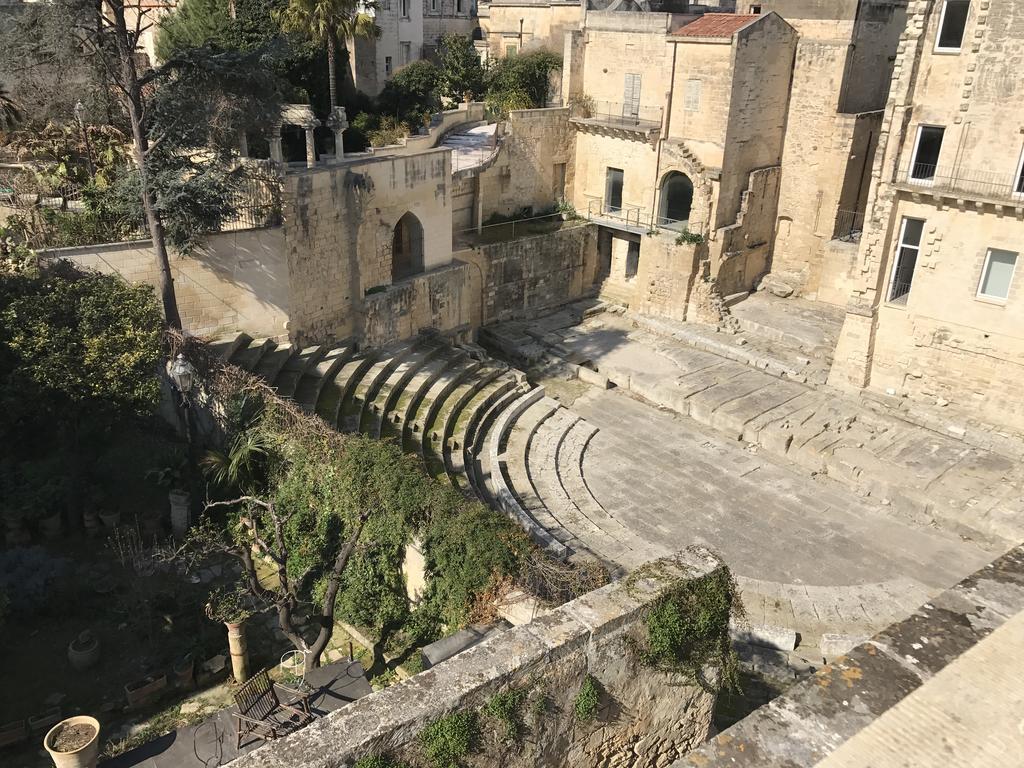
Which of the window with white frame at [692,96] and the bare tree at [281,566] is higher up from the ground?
the window with white frame at [692,96]

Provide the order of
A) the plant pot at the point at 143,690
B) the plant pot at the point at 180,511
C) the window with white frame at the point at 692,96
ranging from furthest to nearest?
the window with white frame at the point at 692,96 < the plant pot at the point at 180,511 < the plant pot at the point at 143,690

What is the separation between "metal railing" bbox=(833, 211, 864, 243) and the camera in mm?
27188

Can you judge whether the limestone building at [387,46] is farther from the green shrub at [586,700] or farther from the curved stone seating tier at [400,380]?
the green shrub at [586,700]

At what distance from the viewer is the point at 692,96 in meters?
26.0

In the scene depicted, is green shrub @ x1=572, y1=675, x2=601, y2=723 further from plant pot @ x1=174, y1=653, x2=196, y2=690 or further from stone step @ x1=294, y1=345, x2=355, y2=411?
stone step @ x1=294, y1=345, x2=355, y2=411

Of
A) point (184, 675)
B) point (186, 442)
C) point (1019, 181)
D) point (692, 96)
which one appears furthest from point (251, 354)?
point (1019, 181)

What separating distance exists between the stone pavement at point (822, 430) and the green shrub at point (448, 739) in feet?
47.1

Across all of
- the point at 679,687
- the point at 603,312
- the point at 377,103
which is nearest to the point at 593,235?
the point at 603,312

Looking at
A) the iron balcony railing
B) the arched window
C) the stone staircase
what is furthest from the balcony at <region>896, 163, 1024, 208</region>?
the arched window

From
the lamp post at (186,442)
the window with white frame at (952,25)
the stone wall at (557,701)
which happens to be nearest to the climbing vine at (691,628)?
the stone wall at (557,701)

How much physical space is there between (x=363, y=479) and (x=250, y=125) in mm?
8008

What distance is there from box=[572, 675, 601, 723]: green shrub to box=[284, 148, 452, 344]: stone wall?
12.8 m

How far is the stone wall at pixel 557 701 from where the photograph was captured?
639cm

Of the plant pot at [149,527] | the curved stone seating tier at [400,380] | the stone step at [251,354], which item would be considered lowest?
the plant pot at [149,527]
